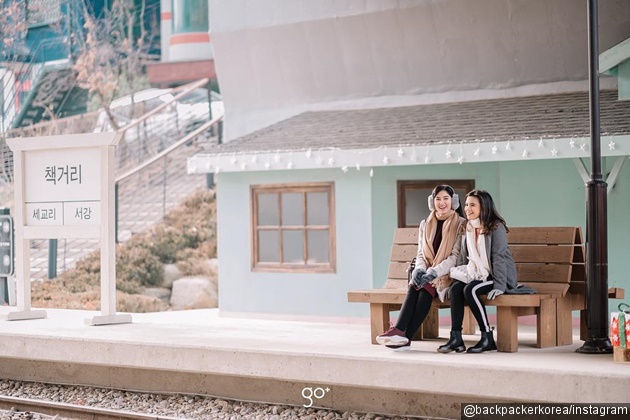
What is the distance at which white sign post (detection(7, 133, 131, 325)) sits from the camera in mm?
11430

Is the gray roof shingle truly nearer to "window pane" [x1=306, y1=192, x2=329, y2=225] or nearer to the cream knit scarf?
"window pane" [x1=306, y1=192, x2=329, y2=225]

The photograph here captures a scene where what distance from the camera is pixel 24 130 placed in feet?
93.8

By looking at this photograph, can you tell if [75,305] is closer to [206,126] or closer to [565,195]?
[206,126]

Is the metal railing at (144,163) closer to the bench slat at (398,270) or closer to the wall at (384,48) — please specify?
the wall at (384,48)

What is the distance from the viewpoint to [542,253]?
9148 millimetres

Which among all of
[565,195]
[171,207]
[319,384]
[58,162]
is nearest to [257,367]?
[319,384]

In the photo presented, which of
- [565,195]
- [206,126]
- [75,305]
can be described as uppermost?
[206,126]

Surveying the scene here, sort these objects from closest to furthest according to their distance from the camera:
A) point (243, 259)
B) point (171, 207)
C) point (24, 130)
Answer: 1. point (243, 259)
2. point (171, 207)
3. point (24, 130)

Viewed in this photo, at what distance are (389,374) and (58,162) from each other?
18.3 ft

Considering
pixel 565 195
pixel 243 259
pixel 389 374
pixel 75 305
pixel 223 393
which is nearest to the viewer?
pixel 389 374

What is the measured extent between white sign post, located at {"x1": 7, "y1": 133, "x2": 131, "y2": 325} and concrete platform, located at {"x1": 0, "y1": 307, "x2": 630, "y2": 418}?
0.55 metres

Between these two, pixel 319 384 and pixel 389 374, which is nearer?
pixel 389 374

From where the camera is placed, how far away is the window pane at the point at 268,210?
1396 centimetres

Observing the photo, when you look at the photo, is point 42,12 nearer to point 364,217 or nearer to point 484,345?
point 364,217
